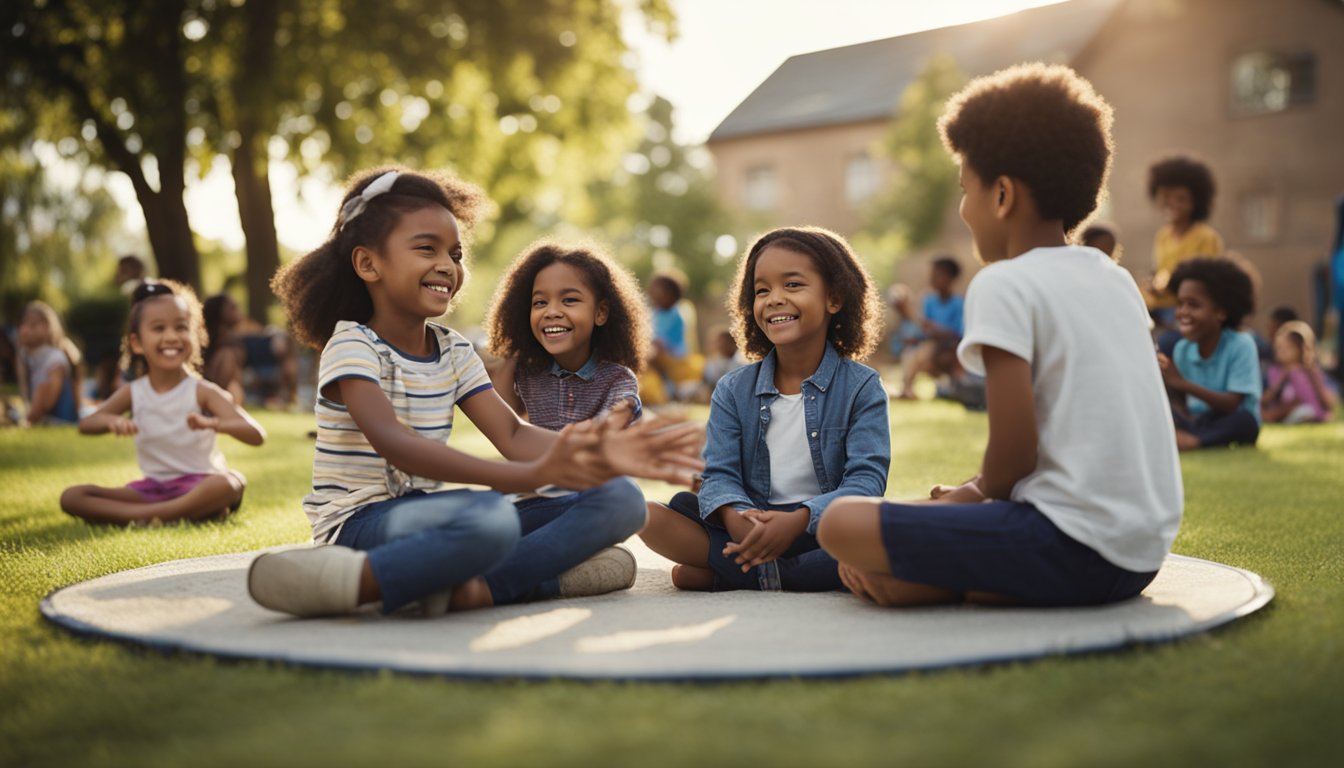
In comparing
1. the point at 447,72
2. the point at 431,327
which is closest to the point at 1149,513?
the point at 431,327

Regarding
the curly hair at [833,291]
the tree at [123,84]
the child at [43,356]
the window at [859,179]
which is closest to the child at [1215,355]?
the curly hair at [833,291]

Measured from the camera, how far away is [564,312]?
4.21m

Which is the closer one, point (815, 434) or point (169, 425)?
point (815, 434)

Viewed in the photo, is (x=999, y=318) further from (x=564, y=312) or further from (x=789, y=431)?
(x=564, y=312)

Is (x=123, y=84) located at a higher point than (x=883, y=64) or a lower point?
lower

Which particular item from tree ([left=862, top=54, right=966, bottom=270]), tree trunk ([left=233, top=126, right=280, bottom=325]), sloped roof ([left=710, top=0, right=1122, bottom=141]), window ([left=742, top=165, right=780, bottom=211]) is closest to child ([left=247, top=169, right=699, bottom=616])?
tree trunk ([left=233, top=126, right=280, bottom=325])

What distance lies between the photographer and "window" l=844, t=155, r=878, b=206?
125 ft

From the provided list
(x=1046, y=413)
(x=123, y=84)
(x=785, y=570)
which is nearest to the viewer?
(x=1046, y=413)

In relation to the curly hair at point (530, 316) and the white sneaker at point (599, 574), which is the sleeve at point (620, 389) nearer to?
the curly hair at point (530, 316)

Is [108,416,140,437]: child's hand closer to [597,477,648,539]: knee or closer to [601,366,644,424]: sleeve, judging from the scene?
[601,366,644,424]: sleeve

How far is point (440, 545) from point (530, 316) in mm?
1671

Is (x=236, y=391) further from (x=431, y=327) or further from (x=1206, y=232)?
(x=1206, y=232)

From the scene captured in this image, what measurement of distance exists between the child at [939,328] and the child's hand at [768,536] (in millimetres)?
9233

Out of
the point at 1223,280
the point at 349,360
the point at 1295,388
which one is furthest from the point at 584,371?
the point at 1295,388
